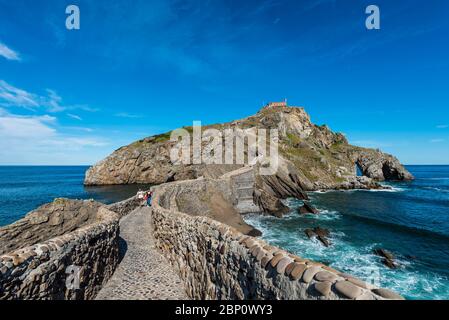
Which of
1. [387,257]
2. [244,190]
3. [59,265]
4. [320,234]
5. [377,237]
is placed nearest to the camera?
[59,265]

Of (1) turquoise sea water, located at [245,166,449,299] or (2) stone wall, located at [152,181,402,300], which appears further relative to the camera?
(1) turquoise sea water, located at [245,166,449,299]

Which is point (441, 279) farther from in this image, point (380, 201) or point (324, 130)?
point (324, 130)

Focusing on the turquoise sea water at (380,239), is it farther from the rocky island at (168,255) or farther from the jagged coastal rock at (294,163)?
the jagged coastal rock at (294,163)

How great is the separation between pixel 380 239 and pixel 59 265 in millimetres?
A: 29937

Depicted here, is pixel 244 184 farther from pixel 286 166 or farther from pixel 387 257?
pixel 286 166

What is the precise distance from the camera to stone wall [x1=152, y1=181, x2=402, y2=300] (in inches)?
142

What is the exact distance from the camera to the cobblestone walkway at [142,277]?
898 centimetres

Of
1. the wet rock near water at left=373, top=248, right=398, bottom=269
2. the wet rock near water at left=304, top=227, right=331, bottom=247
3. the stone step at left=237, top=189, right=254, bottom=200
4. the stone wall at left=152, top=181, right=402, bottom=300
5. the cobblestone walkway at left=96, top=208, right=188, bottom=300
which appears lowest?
the wet rock near water at left=373, top=248, right=398, bottom=269

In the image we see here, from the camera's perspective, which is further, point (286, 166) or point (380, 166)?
point (380, 166)

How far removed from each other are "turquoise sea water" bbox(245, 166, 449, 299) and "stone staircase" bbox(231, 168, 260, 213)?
5.77 ft

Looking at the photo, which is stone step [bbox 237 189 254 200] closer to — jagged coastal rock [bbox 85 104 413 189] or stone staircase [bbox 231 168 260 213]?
stone staircase [bbox 231 168 260 213]

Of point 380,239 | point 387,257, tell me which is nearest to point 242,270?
point 387,257

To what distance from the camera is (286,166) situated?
58875mm

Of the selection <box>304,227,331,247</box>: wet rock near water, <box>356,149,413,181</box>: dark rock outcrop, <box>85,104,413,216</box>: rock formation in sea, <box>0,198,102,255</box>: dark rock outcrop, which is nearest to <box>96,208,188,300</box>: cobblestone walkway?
<box>0,198,102,255</box>: dark rock outcrop
